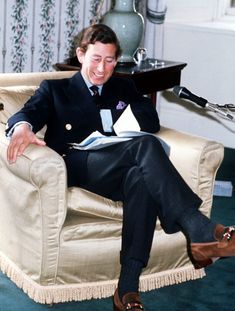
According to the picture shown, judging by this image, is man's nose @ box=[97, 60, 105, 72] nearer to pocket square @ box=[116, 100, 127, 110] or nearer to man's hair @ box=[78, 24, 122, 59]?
man's hair @ box=[78, 24, 122, 59]

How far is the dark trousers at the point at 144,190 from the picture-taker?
2.29 meters

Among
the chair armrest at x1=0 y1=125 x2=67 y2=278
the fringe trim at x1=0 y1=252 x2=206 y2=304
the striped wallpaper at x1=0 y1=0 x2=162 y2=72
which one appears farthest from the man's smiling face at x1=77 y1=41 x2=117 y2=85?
the striped wallpaper at x1=0 y1=0 x2=162 y2=72

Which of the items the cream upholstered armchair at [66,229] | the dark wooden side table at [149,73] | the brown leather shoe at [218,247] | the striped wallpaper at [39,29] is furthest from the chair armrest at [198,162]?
the striped wallpaper at [39,29]

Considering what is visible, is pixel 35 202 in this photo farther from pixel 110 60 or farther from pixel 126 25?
pixel 126 25

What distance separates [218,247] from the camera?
2.26 metres

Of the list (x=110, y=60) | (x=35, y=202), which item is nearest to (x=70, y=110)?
(x=110, y=60)

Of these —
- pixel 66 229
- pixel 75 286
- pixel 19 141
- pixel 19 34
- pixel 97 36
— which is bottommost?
pixel 75 286

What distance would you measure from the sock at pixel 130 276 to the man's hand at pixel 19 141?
517 millimetres

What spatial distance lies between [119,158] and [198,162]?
0.33 metres

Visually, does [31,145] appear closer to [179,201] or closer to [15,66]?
[179,201]

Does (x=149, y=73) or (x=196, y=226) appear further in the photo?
(x=149, y=73)

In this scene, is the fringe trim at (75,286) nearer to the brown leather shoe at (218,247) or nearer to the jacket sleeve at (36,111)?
the brown leather shoe at (218,247)

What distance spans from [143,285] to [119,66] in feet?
4.43

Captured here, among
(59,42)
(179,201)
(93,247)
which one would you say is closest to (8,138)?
(93,247)
